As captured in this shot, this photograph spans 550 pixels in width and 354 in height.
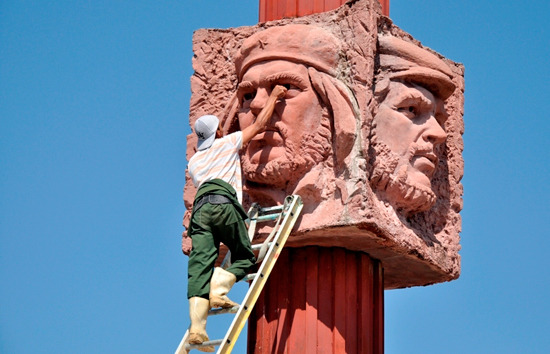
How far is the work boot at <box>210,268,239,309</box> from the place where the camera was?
34.2 feet

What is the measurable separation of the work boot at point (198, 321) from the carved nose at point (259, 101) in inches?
95.4

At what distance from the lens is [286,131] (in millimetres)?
11758

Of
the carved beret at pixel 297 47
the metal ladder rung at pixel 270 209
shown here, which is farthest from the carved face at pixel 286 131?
the metal ladder rung at pixel 270 209

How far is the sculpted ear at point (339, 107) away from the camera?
1155 centimetres

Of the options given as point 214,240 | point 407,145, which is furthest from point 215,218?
point 407,145

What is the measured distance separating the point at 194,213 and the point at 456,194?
3504mm

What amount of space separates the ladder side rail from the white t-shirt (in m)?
0.53

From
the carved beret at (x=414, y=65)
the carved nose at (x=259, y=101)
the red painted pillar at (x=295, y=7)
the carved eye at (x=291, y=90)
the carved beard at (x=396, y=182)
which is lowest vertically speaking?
the carved beard at (x=396, y=182)

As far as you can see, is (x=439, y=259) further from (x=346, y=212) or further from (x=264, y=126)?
(x=264, y=126)

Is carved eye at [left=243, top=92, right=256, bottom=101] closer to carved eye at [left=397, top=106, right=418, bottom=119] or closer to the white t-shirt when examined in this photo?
the white t-shirt

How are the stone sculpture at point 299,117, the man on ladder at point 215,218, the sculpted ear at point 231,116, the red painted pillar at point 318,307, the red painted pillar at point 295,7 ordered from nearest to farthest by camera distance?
the man on ladder at point 215,218, the stone sculpture at point 299,117, the red painted pillar at point 318,307, the sculpted ear at point 231,116, the red painted pillar at point 295,7

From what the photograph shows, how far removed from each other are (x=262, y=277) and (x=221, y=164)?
1231mm

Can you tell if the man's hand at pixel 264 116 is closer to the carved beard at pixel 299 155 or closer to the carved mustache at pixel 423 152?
the carved beard at pixel 299 155

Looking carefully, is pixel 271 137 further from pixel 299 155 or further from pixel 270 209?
pixel 270 209
